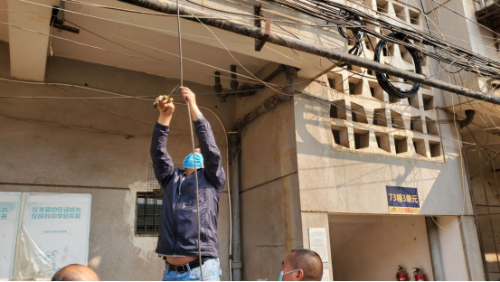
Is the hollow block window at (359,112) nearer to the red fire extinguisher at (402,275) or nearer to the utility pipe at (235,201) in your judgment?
the utility pipe at (235,201)

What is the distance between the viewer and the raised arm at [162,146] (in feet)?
9.05

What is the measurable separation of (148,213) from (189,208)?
9.24 ft

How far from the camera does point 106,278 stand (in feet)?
15.6

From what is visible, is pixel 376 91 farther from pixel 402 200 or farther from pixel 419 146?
pixel 402 200

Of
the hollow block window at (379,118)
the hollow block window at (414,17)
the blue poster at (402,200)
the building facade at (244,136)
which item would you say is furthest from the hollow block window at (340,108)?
the hollow block window at (414,17)

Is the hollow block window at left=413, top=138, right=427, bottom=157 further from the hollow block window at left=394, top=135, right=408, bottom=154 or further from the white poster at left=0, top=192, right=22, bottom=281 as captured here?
the white poster at left=0, top=192, right=22, bottom=281

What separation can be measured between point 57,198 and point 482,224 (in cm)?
777

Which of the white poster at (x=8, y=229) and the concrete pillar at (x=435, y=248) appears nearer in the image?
the white poster at (x=8, y=229)

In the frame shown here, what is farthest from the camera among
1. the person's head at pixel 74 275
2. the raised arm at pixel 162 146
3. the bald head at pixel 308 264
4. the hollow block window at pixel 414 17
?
the hollow block window at pixel 414 17

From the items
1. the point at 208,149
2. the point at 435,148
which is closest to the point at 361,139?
the point at 435,148

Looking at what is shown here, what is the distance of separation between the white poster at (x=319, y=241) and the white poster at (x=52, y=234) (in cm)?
275

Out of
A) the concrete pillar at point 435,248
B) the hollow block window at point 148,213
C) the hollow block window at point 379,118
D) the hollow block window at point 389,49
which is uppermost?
the hollow block window at point 389,49

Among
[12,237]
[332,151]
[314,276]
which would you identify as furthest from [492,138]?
[12,237]

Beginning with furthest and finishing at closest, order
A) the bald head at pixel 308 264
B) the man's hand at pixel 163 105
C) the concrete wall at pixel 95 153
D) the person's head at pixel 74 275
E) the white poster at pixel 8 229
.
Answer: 1. the concrete wall at pixel 95 153
2. the white poster at pixel 8 229
3. the man's hand at pixel 163 105
4. the bald head at pixel 308 264
5. the person's head at pixel 74 275
